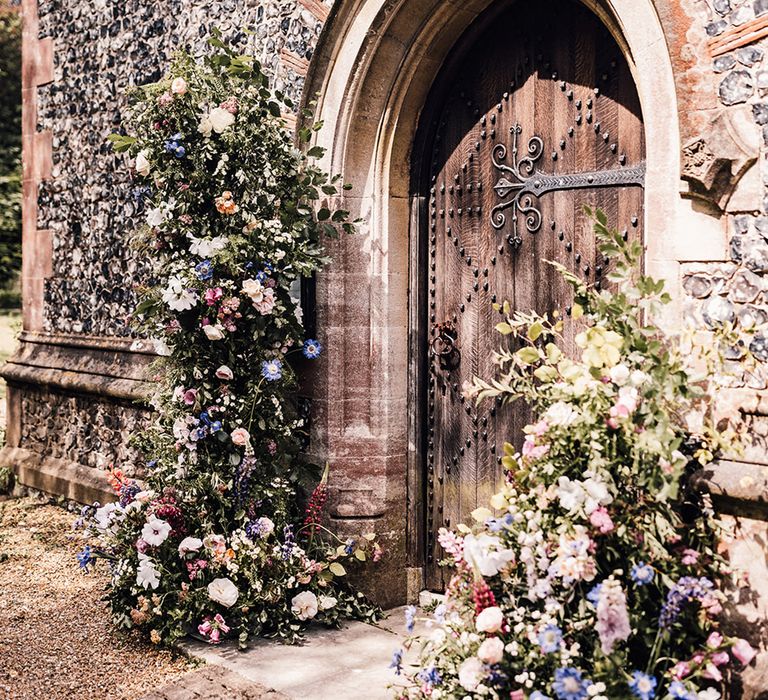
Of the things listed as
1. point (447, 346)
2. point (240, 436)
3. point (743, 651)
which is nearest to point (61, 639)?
point (240, 436)

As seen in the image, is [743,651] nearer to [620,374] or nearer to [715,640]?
[715,640]

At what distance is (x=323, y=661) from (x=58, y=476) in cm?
372

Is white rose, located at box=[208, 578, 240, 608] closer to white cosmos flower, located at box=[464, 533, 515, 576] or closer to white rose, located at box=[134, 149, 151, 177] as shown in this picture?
white cosmos flower, located at box=[464, 533, 515, 576]

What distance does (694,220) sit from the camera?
3283 mm

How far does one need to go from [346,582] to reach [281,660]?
0.72 metres

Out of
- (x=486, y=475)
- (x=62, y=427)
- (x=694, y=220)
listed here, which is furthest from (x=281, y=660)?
(x=62, y=427)

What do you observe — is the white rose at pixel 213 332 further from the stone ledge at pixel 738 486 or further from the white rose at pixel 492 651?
the stone ledge at pixel 738 486

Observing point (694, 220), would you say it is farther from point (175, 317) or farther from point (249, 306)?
point (175, 317)

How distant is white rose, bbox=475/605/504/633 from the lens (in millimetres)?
2977

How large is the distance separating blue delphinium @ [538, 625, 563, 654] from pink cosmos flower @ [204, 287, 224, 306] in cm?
229

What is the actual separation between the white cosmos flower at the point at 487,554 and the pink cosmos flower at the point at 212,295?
6.04 ft

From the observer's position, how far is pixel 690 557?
9.75 ft

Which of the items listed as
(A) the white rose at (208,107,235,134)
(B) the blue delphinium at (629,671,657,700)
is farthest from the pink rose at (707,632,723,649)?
(A) the white rose at (208,107,235,134)

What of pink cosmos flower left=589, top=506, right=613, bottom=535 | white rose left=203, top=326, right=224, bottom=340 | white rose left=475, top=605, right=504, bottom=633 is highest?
white rose left=203, top=326, right=224, bottom=340
